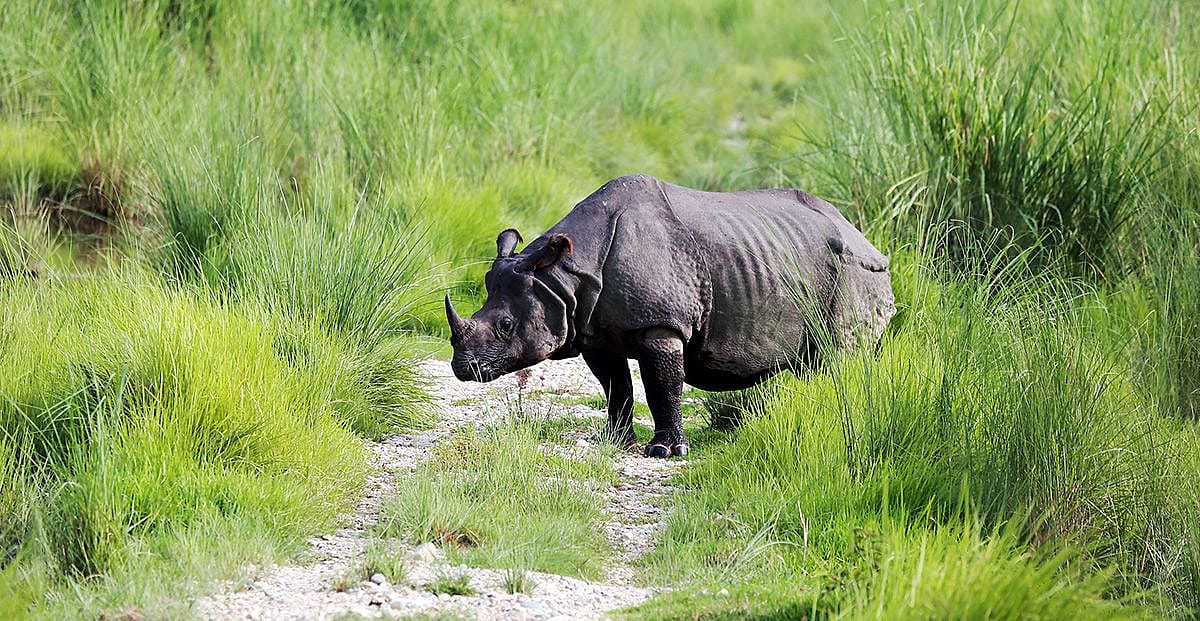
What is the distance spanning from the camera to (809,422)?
5234mm

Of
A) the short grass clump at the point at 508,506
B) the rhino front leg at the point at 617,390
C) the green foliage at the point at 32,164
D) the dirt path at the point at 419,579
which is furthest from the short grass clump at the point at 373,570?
the green foliage at the point at 32,164

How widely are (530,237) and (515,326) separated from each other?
310cm

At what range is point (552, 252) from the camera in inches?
218

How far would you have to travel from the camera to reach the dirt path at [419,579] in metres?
4.13

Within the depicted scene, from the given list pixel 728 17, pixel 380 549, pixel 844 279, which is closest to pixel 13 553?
pixel 380 549

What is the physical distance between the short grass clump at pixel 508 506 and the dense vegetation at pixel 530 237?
0.05 meters

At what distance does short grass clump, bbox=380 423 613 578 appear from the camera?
182 inches

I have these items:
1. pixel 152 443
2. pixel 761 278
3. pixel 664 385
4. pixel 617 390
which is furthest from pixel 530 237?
pixel 152 443

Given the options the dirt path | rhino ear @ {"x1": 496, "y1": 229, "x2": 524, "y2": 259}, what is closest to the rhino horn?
rhino ear @ {"x1": 496, "y1": 229, "x2": 524, "y2": 259}

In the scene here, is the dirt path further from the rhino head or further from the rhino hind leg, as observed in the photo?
the rhino hind leg

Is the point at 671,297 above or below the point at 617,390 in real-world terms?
above

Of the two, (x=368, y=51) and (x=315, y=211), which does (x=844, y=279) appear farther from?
(x=368, y=51)

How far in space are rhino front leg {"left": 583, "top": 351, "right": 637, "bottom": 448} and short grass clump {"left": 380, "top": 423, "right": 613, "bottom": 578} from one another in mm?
386

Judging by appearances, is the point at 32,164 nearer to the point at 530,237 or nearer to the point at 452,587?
the point at 530,237
